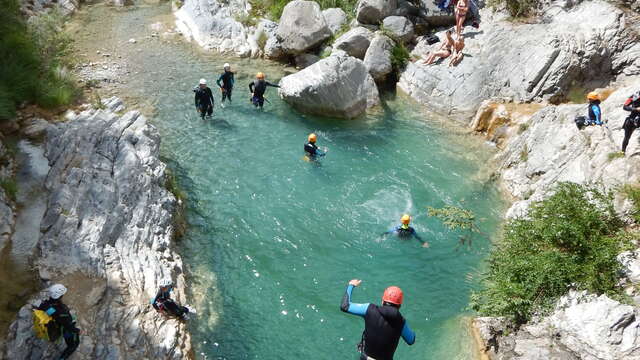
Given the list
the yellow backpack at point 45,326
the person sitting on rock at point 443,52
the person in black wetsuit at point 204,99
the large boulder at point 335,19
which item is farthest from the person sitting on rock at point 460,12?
the yellow backpack at point 45,326

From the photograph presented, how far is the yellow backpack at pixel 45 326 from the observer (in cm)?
784

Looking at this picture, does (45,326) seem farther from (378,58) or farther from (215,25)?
(215,25)

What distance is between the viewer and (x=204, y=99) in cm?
1711

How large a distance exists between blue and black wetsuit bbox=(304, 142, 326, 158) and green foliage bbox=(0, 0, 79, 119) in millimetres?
8169

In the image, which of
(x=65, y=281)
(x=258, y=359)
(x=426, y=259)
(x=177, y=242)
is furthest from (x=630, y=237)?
(x=65, y=281)

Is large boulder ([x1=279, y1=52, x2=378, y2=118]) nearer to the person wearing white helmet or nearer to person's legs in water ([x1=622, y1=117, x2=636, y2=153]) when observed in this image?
the person wearing white helmet

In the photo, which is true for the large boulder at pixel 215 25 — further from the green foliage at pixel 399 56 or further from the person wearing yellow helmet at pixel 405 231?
the person wearing yellow helmet at pixel 405 231

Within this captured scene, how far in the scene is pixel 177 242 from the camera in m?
12.4

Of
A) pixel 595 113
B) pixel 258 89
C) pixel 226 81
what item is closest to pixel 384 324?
pixel 595 113

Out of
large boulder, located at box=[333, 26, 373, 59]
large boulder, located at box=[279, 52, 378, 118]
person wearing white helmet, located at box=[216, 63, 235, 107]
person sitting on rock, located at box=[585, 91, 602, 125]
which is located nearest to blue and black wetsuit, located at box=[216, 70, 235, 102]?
person wearing white helmet, located at box=[216, 63, 235, 107]

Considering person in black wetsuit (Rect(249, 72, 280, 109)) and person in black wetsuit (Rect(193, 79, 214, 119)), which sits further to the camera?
person in black wetsuit (Rect(249, 72, 280, 109))

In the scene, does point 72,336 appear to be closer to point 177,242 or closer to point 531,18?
point 177,242

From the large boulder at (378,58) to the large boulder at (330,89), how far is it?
1.33 m

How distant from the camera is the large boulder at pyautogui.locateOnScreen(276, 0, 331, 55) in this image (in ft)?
71.0
